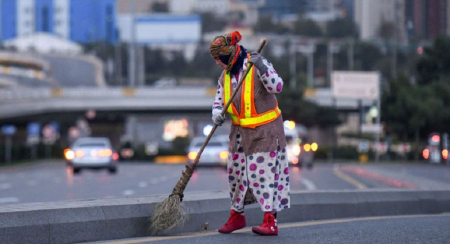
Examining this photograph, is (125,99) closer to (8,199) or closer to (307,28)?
(8,199)

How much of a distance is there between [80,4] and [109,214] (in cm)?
15485

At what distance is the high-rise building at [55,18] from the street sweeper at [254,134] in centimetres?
15345

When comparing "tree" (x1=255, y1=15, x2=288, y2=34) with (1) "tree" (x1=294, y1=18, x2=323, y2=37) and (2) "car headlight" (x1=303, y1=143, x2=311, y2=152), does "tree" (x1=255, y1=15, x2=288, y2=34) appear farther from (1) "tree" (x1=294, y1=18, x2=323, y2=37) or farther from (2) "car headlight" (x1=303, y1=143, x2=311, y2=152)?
(2) "car headlight" (x1=303, y1=143, x2=311, y2=152)

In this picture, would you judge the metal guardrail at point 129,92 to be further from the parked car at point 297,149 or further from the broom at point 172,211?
the broom at point 172,211

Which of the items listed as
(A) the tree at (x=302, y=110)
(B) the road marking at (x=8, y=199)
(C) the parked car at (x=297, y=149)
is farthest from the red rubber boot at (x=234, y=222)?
(A) the tree at (x=302, y=110)

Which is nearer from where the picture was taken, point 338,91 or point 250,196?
point 250,196

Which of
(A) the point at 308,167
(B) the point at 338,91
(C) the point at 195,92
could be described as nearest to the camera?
(A) the point at 308,167

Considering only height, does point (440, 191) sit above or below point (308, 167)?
above

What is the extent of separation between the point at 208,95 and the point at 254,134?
2485 inches

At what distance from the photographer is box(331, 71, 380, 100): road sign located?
206 ft

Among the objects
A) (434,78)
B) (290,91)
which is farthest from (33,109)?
(434,78)

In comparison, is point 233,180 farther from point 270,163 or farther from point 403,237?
point 403,237

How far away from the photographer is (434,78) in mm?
67875

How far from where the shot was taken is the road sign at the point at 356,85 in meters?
62.8
